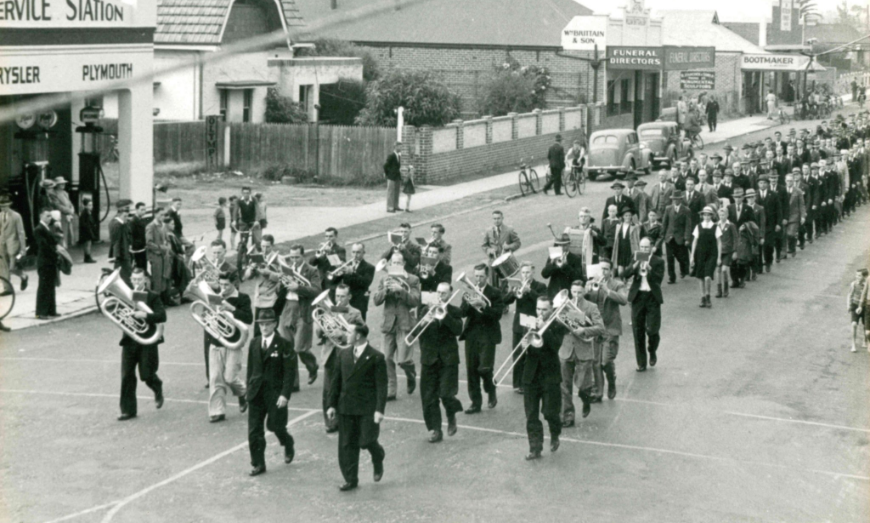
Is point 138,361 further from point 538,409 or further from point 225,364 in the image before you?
point 538,409

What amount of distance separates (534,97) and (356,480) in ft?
133

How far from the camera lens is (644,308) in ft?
52.9

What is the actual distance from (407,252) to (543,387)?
4398 millimetres

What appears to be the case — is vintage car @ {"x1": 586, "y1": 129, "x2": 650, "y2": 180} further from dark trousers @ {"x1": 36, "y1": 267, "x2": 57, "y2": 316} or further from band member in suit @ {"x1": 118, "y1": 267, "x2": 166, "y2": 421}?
band member in suit @ {"x1": 118, "y1": 267, "x2": 166, "y2": 421}

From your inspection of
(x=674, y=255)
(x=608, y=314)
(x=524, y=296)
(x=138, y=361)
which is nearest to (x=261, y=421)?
(x=138, y=361)

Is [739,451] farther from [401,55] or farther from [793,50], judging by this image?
[793,50]

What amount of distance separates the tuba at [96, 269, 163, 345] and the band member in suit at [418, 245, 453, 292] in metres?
3.57

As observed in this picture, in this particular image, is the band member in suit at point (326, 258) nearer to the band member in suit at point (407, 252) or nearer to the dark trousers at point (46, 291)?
the band member in suit at point (407, 252)

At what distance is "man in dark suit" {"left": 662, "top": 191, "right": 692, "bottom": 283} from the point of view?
2228 centimetres

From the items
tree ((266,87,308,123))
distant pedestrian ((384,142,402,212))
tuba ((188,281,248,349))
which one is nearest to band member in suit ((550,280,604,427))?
tuba ((188,281,248,349))

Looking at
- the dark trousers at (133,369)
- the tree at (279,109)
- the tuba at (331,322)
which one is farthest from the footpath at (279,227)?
the tree at (279,109)

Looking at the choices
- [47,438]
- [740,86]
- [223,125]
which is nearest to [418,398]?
[47,438]

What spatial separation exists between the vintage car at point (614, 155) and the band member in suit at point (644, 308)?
22.6 metres

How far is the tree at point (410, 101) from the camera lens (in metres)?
42.3
